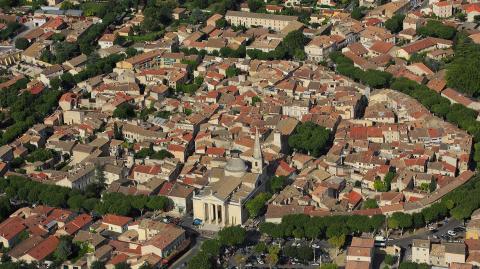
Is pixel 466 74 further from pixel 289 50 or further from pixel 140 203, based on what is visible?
pixel 140 203

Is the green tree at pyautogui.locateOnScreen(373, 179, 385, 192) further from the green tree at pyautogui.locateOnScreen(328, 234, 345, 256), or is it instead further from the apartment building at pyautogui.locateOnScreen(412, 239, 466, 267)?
the apartment building at pyautogui.locateOnScreen(412, 239, 466, 267)

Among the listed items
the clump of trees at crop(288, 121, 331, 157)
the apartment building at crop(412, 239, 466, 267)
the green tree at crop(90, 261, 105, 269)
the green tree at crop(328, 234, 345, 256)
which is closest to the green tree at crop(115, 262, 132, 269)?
the green tree at crop(90, 261, 105, 269)

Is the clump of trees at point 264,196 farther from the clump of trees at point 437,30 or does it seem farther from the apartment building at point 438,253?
the clump of trees at point 437,30

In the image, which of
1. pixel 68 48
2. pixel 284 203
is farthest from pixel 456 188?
pixel 68 48

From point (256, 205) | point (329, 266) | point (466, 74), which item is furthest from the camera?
point (466, 74)

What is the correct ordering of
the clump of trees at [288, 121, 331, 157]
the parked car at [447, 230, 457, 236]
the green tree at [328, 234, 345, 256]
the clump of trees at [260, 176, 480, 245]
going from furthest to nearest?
the clump of trees at [288, 121, 331, 157] < the parked car at [447, 230, 457, 236] < the clump of trees at [260, 176, 480, 245] < the green tree at [328, 234, 345, 256]

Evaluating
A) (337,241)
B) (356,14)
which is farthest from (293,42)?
(337,241)
